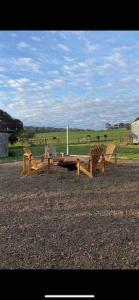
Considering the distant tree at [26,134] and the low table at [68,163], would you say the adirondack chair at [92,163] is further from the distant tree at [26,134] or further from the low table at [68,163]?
the distant tree at [26,134]

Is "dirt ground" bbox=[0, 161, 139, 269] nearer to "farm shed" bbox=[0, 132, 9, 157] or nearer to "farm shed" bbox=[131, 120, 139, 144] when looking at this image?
"farm shed" bbox=[0, 132, 9, 157]

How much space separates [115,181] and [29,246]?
513cm

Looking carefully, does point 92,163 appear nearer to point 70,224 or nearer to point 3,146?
point 70,224

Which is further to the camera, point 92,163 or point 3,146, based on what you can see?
point 3,146

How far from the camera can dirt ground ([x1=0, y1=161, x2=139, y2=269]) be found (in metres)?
3.47

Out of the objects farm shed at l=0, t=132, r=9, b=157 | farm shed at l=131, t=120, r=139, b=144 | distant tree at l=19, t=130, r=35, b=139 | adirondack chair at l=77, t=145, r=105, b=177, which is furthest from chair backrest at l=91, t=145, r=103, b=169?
distant tree at l=19, t=130, r=35, b=139

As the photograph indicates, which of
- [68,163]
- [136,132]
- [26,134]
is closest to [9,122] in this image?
[26,134]

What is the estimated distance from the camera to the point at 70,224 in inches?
192

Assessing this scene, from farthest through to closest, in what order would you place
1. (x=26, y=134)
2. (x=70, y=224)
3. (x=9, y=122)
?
(x=9, y=122) < (x=26, y=134) < (x=70, y=224)

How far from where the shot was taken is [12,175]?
10.5m

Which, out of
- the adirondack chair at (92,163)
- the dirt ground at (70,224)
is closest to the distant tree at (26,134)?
the adirondack chair at (92,163)
